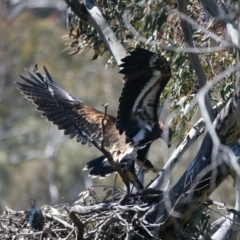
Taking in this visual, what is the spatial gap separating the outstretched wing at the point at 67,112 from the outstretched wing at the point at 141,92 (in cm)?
17

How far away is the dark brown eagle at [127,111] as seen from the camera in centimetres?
519

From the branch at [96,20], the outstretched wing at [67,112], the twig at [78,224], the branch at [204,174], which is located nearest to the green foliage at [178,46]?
the branch at [96,20]

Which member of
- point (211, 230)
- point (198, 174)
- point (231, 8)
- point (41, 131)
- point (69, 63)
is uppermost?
point (69, 63)

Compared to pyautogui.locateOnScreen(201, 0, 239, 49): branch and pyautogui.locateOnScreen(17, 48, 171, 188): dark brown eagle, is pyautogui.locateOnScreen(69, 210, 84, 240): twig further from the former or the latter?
pyautogui.locateOnScreen(201, 0, 239, 49): branch

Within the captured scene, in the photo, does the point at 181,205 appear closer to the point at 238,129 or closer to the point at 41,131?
the point at 238,129

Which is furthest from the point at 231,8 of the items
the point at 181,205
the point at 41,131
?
the point at 41,131

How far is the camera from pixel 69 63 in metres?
17.3

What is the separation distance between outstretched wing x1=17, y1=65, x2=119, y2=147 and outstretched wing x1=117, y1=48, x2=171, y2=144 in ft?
0.55

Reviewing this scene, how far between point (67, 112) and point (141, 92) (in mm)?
726

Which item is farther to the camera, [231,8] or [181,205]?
[231,8]

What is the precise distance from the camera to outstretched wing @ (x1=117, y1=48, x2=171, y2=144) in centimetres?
515

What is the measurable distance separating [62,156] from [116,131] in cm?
916

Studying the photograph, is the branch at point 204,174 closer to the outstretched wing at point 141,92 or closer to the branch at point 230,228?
the branch at point 230,228

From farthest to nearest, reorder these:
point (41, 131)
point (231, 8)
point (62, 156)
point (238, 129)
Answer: point (41, 131)
point (62, 156)
point (231, 8)
point (238, 129)
